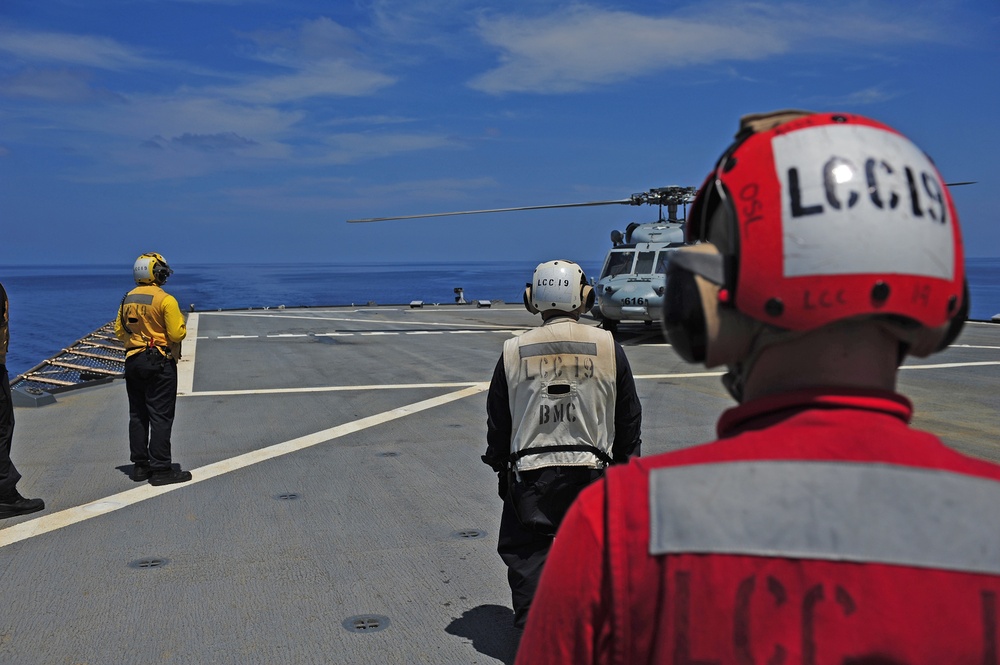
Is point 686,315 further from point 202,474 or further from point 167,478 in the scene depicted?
point 202,474

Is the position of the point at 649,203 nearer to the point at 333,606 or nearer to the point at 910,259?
the point at 333,606

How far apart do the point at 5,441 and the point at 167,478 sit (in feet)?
4.04

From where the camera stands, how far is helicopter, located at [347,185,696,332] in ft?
58.4

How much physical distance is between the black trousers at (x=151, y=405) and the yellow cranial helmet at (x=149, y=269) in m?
0.66

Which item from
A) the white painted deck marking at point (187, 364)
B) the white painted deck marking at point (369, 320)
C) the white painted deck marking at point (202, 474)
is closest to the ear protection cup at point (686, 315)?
the white painted deck marking at point (202, 474)

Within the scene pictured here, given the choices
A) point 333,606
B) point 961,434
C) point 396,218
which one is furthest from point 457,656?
point 396,218

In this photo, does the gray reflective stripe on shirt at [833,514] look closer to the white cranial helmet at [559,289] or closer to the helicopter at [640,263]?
the white cranial helmet at [559,289]

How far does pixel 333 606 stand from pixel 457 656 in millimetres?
860

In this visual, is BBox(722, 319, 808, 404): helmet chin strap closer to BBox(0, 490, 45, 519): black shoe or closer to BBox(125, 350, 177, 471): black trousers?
BBox(0, 490, 45, 519): black shoe

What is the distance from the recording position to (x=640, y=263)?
18.7 meters

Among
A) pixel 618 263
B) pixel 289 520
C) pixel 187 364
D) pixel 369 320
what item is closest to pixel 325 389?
pixel 187 364

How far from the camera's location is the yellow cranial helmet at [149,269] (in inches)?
278

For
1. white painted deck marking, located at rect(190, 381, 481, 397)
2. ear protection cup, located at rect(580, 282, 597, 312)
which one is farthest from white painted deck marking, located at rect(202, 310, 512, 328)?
ear protection cup, located at rect(580, 282, 597, 312)

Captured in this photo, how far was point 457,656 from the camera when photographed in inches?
152
